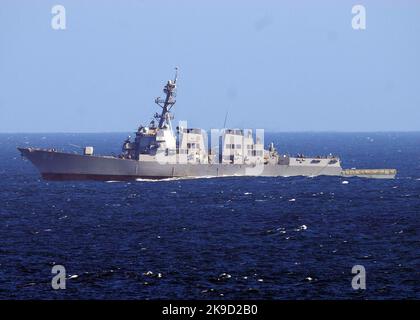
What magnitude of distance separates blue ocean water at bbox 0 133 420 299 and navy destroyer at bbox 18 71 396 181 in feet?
6.95

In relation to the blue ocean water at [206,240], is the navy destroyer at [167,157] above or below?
above

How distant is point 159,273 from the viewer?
53719mm

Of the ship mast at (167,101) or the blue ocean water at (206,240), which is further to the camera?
the ship mast at (167,101)

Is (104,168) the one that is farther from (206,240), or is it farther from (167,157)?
(206,240)

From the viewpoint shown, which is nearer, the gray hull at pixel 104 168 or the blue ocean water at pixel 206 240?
the blue ocean water at pixel 206 240

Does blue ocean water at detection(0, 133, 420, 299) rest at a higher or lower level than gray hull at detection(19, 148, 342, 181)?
lower

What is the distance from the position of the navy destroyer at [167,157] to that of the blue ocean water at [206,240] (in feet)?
6.95

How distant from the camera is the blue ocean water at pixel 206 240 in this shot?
164 ft

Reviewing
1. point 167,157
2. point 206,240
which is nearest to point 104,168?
point 167,157

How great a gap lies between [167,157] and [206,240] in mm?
45509

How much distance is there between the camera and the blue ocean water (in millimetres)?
50031

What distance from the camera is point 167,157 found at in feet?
365

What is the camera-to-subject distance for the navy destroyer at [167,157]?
109875mm
